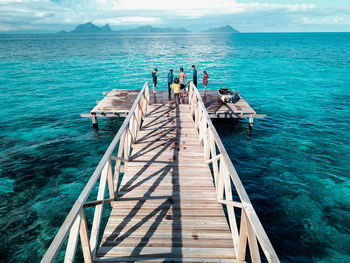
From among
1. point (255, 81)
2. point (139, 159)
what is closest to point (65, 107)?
point (139, 159)

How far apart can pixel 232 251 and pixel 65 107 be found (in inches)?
811

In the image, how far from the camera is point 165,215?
493 centimetres

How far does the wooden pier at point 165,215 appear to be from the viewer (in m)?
3.40

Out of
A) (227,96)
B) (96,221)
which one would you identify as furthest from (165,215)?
(227,96)

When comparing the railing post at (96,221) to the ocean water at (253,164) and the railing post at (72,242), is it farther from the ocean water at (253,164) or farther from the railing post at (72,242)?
the ocean water at (253,164)

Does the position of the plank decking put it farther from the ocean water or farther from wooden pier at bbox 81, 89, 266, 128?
the ocean water

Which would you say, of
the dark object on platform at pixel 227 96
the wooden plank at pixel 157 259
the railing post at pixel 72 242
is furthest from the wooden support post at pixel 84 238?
the dark object on platform at pixel 227 96

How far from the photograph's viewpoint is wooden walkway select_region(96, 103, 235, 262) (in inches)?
158

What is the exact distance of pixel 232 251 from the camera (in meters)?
4.01

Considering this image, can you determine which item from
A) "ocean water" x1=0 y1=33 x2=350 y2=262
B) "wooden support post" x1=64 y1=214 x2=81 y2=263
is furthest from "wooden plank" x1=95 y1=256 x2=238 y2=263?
"ocean water" x1=0 y1=33 x2=350 y2=262

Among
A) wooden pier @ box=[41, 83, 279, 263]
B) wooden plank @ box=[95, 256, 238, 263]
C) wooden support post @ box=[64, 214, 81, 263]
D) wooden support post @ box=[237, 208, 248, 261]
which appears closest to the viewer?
wooden support post @ box=[64, 214, 81, 263]

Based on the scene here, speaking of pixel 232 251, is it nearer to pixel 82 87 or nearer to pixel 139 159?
pixel 139 159

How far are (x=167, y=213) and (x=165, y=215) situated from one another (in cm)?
8

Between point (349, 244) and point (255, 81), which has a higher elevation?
point (255, 81)
